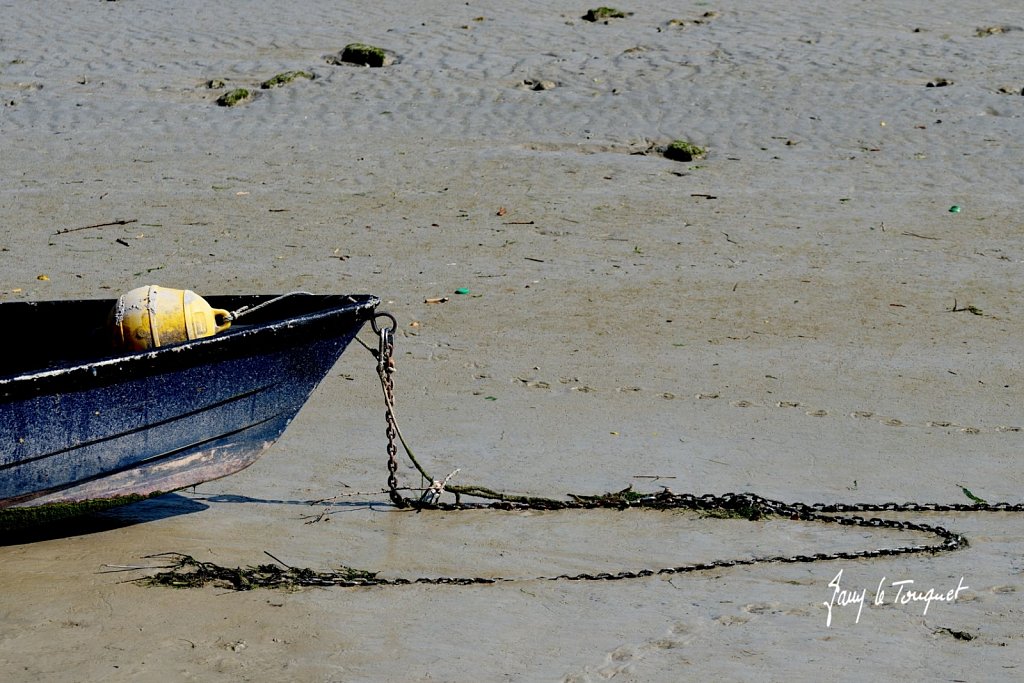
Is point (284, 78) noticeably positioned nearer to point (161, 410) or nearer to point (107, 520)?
point (107, 520)

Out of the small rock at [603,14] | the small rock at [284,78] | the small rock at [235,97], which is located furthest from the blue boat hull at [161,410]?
the small rock at [603,14]

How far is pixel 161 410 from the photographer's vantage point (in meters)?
4.70

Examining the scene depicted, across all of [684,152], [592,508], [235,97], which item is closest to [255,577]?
[592,508]

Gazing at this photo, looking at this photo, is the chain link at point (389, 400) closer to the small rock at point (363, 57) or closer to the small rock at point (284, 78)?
the small rock at point (284, 78)

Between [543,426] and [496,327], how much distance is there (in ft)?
4.49

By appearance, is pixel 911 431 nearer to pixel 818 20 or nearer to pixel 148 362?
pixel 148 362

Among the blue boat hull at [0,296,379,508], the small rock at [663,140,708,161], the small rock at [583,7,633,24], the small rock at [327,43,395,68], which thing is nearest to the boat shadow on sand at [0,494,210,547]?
the blue boat hull at [0,296,379,508]

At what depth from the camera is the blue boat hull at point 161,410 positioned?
4418 mm

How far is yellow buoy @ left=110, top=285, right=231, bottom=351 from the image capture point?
482 centimetres

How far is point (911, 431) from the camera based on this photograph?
596cm

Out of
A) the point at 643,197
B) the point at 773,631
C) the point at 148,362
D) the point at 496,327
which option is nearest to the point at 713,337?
the point at 496,327

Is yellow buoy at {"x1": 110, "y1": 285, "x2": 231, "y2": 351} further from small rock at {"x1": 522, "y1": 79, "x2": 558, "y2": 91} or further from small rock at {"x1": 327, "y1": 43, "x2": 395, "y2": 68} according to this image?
small rock at {"x1": 327, "y1": 43, "x2": 395, "y2": 68}
